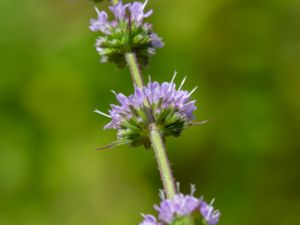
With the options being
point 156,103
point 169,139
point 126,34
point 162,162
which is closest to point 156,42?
point 126,34

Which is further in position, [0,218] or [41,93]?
[41,93]

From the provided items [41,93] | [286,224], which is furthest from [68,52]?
[286,224]

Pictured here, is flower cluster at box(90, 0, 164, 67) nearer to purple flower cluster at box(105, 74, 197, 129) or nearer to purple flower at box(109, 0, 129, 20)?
purple flower at box(109, 0, 129, 20)

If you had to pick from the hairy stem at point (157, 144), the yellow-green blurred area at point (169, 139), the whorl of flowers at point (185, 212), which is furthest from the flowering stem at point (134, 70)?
the yellow-green blurred area at point (169, 139)

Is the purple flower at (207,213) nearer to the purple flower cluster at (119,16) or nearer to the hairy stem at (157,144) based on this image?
the hairy stem at (157,144)

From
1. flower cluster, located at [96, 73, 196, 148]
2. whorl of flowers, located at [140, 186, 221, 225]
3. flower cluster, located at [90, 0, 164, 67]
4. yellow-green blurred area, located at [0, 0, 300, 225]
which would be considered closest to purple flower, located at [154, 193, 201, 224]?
whorl of flowers, located at [140, 186, 221, 225]

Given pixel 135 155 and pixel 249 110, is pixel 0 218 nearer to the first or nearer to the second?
pixel 135 155
